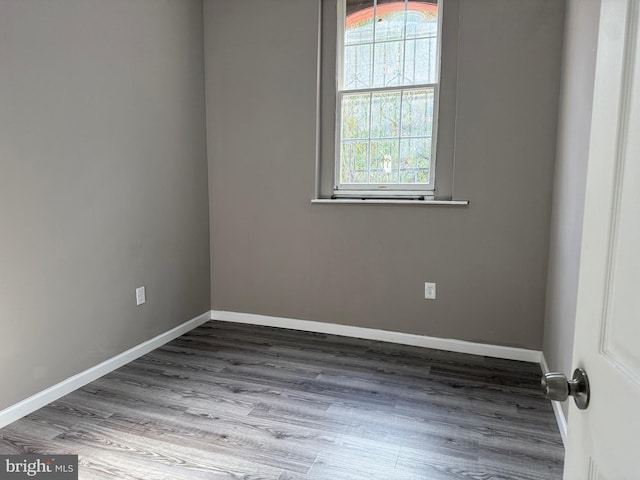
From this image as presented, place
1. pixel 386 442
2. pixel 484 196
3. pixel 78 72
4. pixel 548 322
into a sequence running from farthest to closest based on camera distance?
pixel 484 196 → pixel 548 322 → pixel 78 72 → pixel 386 442

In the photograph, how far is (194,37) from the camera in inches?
122

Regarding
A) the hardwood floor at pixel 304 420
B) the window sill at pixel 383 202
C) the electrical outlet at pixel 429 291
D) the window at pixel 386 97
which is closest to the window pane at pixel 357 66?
the window at pixel 386 97

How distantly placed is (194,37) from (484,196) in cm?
241

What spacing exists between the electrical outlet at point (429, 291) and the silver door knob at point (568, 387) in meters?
2.19

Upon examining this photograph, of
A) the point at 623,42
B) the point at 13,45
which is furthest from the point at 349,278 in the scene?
the point at 623,42

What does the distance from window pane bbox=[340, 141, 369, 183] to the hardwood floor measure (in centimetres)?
128

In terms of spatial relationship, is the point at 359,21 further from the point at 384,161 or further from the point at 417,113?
the point at 384,161

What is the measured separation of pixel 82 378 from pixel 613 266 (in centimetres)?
254

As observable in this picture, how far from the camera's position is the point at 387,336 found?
300cm

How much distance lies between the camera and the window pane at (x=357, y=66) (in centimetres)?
297

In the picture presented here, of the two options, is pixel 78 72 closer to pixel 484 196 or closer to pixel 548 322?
pixel 484 196

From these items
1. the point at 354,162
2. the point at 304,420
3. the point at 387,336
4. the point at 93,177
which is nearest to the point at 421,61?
the point at 354,162

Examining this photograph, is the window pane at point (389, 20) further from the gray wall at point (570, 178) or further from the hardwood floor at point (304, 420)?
the hardwood floor at point (304, 420)

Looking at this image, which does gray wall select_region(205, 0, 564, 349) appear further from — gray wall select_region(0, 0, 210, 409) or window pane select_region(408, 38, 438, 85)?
gray wall select_region(0, 0, 210, 409)
